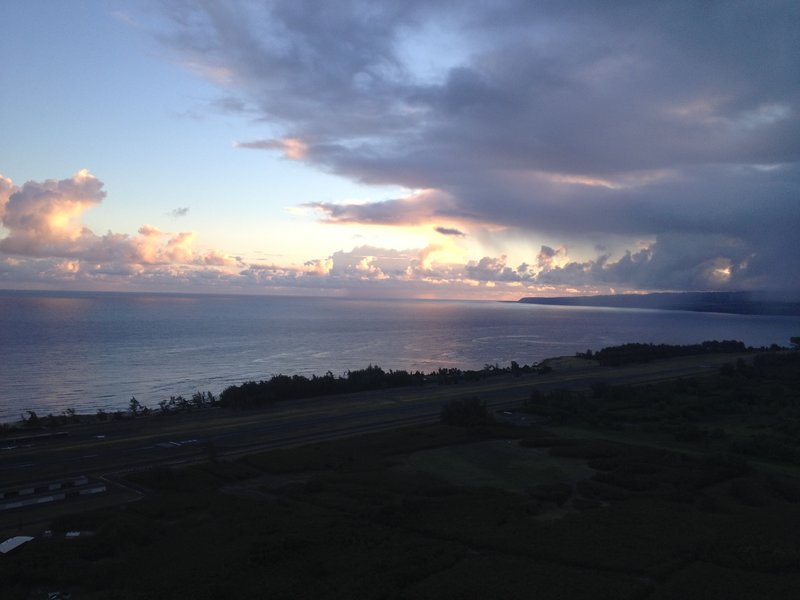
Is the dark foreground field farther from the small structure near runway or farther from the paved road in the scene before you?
the paved road

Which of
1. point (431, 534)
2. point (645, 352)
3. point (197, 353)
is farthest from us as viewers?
point (197, 353)

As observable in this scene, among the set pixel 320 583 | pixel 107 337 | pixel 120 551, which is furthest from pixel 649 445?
pixel 107 337

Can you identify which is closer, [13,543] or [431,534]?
[13,543]

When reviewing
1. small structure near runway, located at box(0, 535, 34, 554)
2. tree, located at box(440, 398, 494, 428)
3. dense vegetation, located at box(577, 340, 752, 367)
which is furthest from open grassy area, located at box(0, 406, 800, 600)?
dense vegetation, located at box(577, 340, 752, 367)

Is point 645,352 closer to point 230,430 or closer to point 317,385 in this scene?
point 317,385

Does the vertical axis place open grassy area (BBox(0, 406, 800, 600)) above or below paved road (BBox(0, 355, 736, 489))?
above

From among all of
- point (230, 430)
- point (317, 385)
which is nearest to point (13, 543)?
point (230, 430)

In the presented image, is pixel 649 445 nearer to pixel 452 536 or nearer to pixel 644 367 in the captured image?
pixel 452 536
